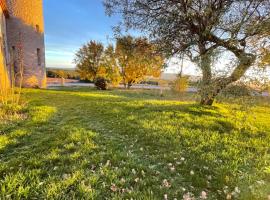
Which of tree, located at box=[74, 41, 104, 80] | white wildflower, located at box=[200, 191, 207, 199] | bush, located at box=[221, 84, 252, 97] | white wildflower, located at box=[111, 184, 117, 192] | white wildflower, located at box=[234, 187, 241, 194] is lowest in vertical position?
white wildflower, located at box=[200, 191, 207, 199]

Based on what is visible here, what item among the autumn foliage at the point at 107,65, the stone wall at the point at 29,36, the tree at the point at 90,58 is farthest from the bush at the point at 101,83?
the stone wall at the point at 29,36

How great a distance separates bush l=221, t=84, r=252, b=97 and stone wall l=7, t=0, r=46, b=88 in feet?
45.0

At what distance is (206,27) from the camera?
297 inches

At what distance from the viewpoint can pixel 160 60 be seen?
29.8ft

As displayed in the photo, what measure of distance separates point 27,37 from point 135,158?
15867 millimetres

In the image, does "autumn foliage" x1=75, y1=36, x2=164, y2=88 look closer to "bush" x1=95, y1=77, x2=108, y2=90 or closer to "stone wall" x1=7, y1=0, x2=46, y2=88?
"bush" x1=95, y1=77, x2=108, y2=90

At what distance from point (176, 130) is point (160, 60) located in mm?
4107

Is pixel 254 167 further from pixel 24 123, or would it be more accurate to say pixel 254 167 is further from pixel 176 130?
pixel 24 123

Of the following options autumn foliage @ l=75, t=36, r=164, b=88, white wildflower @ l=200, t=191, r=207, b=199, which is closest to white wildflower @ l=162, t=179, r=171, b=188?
white wildflower @ l=200, t=191, r=207, b=199

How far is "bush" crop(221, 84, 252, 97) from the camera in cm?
646

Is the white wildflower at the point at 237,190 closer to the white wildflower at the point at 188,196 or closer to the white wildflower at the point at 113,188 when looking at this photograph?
the white wildflower at the point at 188,196

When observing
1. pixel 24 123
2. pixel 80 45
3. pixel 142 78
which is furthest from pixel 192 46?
pixel 80 45

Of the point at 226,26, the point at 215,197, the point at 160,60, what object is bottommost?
the point at 215,197

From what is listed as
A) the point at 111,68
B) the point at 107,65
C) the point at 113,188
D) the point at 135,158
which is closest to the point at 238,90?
the point at 135,158
